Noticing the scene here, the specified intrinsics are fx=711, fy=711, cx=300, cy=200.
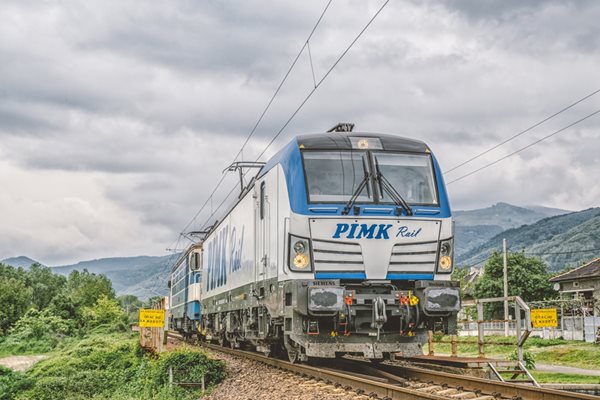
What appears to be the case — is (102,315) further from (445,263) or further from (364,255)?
(445,263)

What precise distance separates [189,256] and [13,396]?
10026 mm

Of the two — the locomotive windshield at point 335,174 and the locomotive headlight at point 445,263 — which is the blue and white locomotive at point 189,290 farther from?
the locomotive headlight at point 445,263

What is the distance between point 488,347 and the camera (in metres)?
30.1

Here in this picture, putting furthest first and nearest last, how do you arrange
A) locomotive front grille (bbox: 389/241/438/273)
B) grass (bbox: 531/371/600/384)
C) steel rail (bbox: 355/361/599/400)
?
grass (bbox: 531/371/600/384)
locomotive front grille (bbox: 389/241/438/273)
steel rail (bbox: 355/361/599/400)

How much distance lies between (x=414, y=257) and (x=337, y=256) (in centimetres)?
134

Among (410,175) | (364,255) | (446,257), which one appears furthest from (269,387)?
(410,175)

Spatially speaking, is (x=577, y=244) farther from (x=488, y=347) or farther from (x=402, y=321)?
(x=402, y=321)

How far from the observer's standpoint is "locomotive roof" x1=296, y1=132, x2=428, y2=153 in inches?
487

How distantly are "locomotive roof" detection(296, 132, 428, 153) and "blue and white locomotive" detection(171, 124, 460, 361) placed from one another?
2 cm

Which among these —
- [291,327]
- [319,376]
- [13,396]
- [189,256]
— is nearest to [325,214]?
[291,327]

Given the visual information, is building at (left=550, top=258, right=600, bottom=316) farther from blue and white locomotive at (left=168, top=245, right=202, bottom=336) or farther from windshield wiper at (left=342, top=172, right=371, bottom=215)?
windshield wiper at (left=342, top=172, right=371, bottom=215)

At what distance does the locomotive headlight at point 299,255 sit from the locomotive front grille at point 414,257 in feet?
4.63

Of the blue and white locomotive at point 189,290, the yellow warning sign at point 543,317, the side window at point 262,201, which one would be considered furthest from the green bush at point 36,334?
the yellow warning sign at point 543,317

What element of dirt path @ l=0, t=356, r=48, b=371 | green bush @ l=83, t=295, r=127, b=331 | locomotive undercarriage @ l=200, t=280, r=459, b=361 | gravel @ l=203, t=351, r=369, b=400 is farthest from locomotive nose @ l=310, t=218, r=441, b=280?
green bush @ l=83, t=295, r=127, b=331
